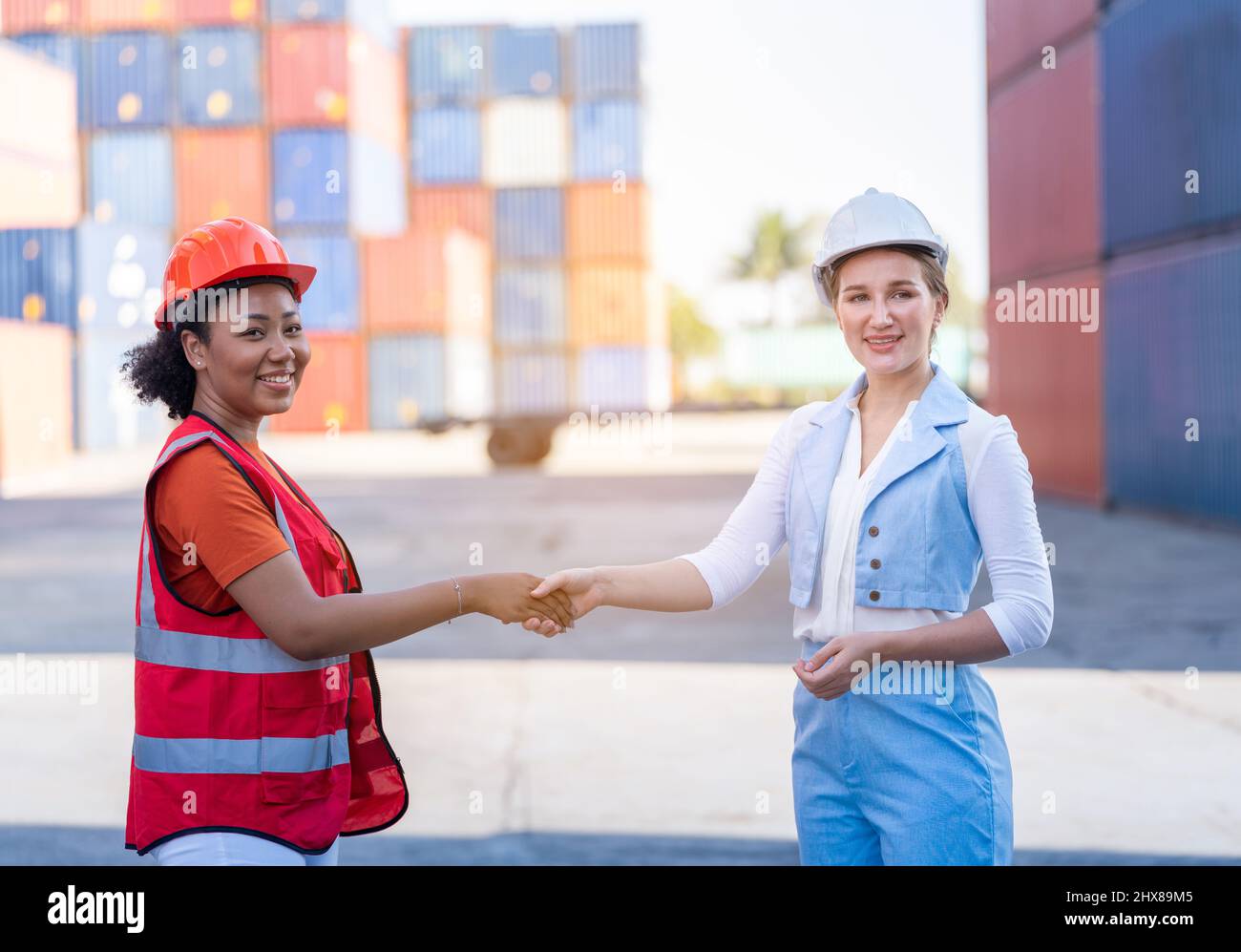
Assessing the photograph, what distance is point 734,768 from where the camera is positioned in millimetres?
5844

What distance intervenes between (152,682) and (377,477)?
73.9 ft

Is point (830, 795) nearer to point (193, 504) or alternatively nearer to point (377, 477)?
point (193, 504)

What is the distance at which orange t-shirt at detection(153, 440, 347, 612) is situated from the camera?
199 centimetres

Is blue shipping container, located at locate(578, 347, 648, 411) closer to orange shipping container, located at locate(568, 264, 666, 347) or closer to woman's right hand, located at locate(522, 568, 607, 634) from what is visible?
orange shipping container, located at locate(568, 264, 666, 347)

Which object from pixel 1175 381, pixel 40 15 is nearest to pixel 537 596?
pixel 1175 381

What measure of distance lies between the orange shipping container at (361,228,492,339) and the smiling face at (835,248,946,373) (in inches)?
1547

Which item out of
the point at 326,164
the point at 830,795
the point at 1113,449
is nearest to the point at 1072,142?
the point at 1113,449

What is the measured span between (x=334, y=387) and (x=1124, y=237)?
28192 millimetres

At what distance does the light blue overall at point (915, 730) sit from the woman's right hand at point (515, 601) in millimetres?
540

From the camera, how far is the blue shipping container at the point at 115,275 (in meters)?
33.0

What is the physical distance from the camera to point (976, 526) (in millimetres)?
2244

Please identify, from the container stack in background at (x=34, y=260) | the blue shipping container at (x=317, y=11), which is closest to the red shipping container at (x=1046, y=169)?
the container stack in background at (x=34, y=260)

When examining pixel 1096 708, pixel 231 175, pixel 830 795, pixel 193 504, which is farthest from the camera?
pixel 231 175

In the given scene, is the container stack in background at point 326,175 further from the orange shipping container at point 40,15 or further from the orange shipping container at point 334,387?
the orange shipping container at point 40,15
